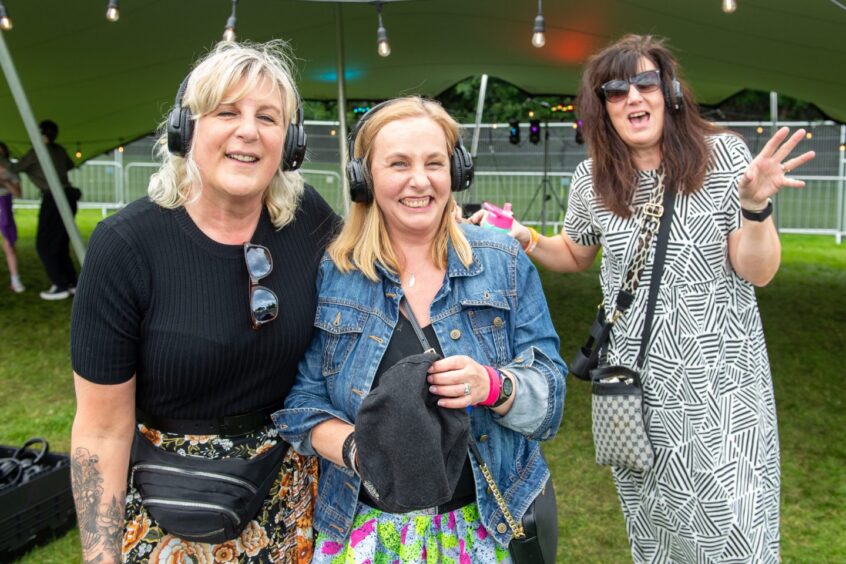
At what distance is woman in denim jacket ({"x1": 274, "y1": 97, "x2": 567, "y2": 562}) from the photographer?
1847 mm

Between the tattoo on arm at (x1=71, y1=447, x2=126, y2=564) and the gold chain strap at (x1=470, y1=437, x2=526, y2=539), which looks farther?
the tattoo on arm at (x1=71, y1=447, x2=126, y2=564)

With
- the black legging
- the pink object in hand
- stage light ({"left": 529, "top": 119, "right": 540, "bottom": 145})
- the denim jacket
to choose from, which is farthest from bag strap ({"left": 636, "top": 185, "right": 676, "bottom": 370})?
stage light ({"left": 529, "top": 119, "right": 540, "bottom": 145})

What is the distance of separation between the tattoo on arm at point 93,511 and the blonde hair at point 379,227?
815 millimetres

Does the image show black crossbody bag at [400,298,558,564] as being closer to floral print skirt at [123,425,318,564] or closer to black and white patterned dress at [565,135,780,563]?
floral print skirt at [123,425,318,564]

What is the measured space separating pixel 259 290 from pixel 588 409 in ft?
14.3

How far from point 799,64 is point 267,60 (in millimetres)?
7008

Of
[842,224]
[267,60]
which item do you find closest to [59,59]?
[267,60]

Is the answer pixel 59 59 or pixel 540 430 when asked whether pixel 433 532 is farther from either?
pixel 59 59

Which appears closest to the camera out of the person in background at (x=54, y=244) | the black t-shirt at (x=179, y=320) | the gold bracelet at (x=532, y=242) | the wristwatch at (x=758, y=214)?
the black t-shirt at (x=179, y=320)

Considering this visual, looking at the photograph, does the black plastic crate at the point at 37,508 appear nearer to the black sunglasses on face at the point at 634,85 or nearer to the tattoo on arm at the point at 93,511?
the tattoo on arm at the point at 93,511

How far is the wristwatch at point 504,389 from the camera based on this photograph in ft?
5.67

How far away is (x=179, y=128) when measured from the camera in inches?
75.8

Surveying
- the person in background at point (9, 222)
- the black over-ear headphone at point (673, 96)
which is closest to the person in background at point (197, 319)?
the black over-ear headphone at point (673, 96)

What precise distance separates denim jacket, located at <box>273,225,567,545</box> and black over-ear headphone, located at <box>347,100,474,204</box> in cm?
20
